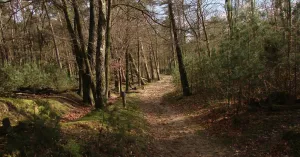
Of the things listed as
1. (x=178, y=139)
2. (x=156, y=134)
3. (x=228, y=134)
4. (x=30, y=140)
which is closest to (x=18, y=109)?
(x=30, y=140)

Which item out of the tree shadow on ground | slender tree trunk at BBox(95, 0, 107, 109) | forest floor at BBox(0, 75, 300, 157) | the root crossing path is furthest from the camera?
slender tree trunk at BBox(95, 0, 107, 109)

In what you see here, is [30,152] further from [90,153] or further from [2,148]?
[90,153]

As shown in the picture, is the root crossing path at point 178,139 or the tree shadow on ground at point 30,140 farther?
the root crossing path at point 178,139

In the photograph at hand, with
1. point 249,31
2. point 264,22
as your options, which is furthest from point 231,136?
point 264,22

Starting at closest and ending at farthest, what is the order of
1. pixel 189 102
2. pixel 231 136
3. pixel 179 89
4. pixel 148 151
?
pixel 148 151
pixel 231 136
pixel 189 102
pixel 179 89

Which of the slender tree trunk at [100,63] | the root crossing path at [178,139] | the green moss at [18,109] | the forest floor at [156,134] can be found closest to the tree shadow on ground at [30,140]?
the forest floor at [156,134]

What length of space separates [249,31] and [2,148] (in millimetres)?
8642

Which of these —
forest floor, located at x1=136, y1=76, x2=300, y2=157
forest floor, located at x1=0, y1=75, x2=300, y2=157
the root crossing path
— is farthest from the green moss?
forest floor, located at x1=136, y1=76, x2=300, y2=157

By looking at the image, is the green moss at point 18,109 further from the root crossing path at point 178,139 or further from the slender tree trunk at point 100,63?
the root crossing path at point 178,139

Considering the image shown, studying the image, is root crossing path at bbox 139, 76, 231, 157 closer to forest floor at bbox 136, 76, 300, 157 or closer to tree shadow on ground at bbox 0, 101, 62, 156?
forest floor at bbox 136, 76, 300, 157

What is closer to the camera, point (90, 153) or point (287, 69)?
point (90, 153)

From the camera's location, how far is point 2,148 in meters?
4.41

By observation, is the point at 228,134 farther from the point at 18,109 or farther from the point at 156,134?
the point at 18,109

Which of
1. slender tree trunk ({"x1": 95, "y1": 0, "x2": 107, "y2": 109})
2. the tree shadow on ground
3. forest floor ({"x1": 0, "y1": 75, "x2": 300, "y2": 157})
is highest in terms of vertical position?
slender tree trunk ({"x1": 95, "y1": 0, "x2": 107, "y2": 109})
